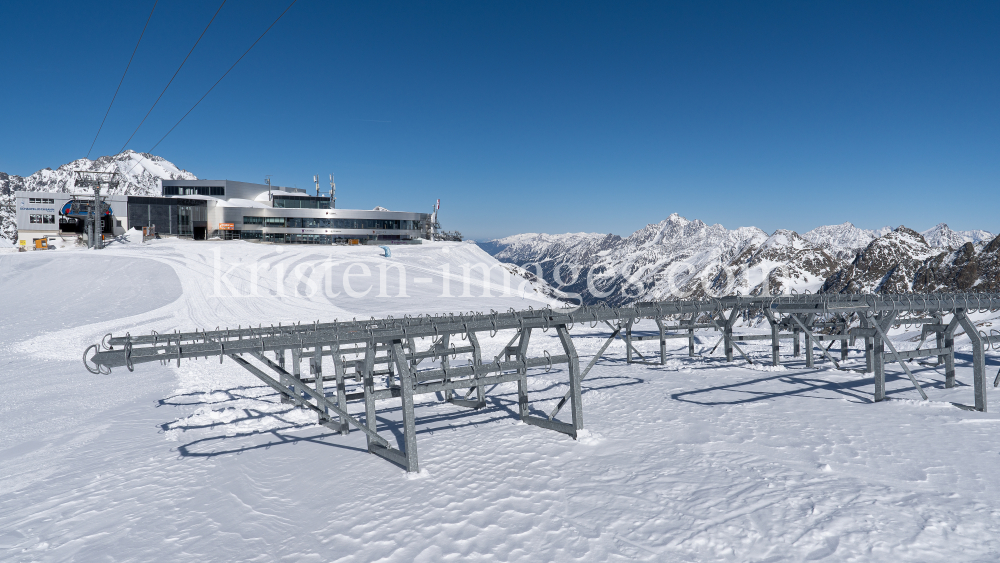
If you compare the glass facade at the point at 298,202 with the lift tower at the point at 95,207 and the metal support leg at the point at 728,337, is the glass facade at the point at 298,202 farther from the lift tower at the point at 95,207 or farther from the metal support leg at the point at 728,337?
the metal support leg at the point at 728,337

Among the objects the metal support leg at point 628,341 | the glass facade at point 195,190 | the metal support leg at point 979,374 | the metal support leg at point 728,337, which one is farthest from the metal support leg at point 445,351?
the glass facade at point 195,190

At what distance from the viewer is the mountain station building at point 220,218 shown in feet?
198

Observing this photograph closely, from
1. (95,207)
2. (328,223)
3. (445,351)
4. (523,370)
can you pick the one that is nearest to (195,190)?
(328,223)

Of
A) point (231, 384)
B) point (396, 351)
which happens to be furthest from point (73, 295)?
point (396, 351)

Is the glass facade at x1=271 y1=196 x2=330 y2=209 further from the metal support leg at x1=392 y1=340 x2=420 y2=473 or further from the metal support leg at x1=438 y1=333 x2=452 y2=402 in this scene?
the metal support leg at x1=392 y1=340 x2=420 y2=473

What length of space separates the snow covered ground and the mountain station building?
55913 millimetres

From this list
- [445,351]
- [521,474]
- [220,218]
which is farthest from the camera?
[220,218]

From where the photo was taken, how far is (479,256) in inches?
2452

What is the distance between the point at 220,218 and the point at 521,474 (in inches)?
2973

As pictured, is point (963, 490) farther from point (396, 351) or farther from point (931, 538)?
point (396, 351)

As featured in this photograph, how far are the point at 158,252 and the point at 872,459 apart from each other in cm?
5232

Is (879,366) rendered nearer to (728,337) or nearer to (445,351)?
(728,337)

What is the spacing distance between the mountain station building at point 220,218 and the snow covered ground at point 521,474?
5591 centimetres

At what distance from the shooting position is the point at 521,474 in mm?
8141
